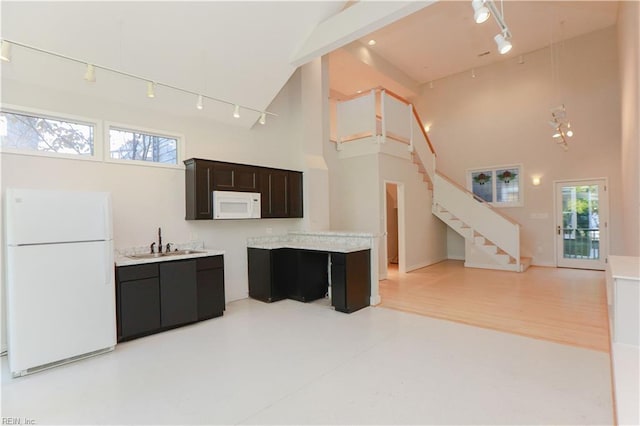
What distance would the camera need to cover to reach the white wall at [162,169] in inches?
135

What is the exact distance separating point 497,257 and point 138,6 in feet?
27.1

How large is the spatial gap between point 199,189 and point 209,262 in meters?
1.04

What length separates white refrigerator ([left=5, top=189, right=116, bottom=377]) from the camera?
110 inches

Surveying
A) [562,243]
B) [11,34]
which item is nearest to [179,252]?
[11,34]

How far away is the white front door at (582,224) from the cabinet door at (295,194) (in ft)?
21.6

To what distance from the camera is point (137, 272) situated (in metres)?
3.61

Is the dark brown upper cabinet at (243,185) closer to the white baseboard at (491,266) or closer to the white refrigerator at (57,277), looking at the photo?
the white refrigerator at (57,277)

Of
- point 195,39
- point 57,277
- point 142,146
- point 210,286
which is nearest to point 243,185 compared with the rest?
point 142,146

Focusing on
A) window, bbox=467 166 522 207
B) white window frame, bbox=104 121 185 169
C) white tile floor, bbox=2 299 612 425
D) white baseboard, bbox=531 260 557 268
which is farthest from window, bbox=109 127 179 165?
white baseboard, bbox=531 260 557 268

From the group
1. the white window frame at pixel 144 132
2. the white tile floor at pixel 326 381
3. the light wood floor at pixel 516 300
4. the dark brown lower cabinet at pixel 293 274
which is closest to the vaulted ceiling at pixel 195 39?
the white window frame at pixel 144 132

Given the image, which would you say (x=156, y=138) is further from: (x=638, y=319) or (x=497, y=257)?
(x=497, y=257)

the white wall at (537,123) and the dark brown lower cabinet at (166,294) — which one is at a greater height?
the white wall at (537,123)

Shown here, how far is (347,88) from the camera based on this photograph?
9570mm

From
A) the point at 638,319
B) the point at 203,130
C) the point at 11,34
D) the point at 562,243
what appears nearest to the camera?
the point at 638,319
